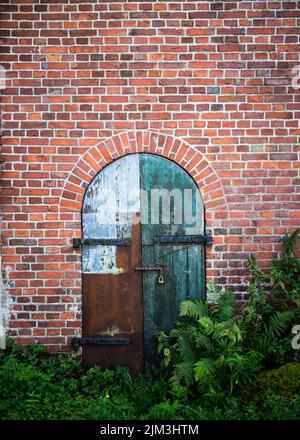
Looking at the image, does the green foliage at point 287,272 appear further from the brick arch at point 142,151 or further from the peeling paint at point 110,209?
the peeling paint at point 110,209

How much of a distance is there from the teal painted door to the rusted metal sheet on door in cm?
10

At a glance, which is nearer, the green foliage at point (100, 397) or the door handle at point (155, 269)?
the green foliage at point (100, 397)

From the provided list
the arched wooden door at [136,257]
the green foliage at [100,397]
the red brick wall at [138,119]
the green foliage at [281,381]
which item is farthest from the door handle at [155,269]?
the green foliage at [281,381]

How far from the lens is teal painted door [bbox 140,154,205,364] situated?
4.63 m

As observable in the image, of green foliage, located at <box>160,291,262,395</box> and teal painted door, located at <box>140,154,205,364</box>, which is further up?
teal painted door, located at <box>140,154,205,364</box>

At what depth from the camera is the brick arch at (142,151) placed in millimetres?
4590

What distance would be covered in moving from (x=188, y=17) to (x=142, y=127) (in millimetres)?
1257

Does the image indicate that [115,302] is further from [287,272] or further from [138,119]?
[138,119]

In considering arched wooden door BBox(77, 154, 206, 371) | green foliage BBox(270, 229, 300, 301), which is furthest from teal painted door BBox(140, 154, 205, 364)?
green foliage BBox(270, 229, 300, 301)

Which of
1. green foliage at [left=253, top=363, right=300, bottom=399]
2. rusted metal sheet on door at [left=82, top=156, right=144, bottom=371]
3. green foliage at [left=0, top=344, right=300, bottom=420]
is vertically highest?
rusted metal sheet on door at [left=82, top=156, right=144, bottom=371]

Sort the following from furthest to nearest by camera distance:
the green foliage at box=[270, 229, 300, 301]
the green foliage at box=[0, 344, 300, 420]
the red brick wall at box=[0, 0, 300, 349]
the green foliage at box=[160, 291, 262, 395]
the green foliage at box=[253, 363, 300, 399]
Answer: the red brick wall at box=[0, 0, 300, 349] → the green foliage at box=[270, 229, 300, 301] → the green foliage at box=[160, 291, 262, 395] → the green foliage at box=[253, 363, 300, 399] → the green foliage at box=[0, 344, 300, 420]

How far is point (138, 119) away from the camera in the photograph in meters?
4.61

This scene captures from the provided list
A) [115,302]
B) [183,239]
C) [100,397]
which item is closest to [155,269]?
[183,239]

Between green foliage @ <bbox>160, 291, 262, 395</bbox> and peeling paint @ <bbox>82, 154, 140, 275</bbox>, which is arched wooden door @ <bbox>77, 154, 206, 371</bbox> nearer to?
peeling paint @ <bbox>82, 154, 140, 275</bbox>
